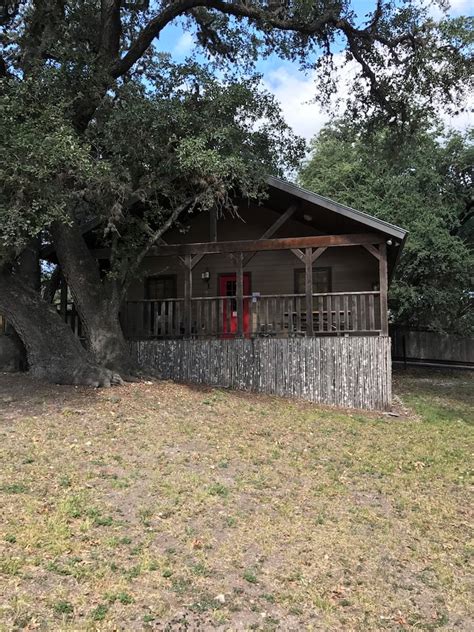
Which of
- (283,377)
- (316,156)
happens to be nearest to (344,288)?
(283,377)

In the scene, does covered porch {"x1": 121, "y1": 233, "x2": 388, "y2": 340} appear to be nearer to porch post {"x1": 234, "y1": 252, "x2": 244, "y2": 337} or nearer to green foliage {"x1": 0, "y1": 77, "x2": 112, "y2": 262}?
porch post {"x1": 234, "y1": 252, "x2": 244, "y2": 337}

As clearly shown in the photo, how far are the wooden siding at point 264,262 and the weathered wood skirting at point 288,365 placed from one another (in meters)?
2.65

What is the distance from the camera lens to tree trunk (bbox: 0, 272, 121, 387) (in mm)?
10289

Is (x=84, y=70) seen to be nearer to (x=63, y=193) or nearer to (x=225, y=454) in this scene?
(x=63, y=193)

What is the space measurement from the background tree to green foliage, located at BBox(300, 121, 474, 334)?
4094 mm

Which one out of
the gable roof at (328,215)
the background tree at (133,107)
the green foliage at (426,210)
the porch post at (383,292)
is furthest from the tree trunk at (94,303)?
the green foliage at (426,210)

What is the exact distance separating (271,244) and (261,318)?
70.6 inches

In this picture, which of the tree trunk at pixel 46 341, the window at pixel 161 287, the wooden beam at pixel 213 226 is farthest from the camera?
the window at pixel 161 287

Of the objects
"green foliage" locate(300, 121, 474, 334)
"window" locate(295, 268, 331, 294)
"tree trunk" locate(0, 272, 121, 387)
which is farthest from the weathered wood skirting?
"green foliage" locate(300, 121, 474, 334)

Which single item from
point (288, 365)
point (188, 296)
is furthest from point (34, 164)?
point (288, 365)

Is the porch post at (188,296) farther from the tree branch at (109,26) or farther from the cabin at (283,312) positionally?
the tree branch at (109,26)

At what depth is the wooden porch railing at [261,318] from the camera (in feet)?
38.7

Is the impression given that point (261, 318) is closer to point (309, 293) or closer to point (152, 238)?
point (309, 293)

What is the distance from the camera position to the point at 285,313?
12.4 m
